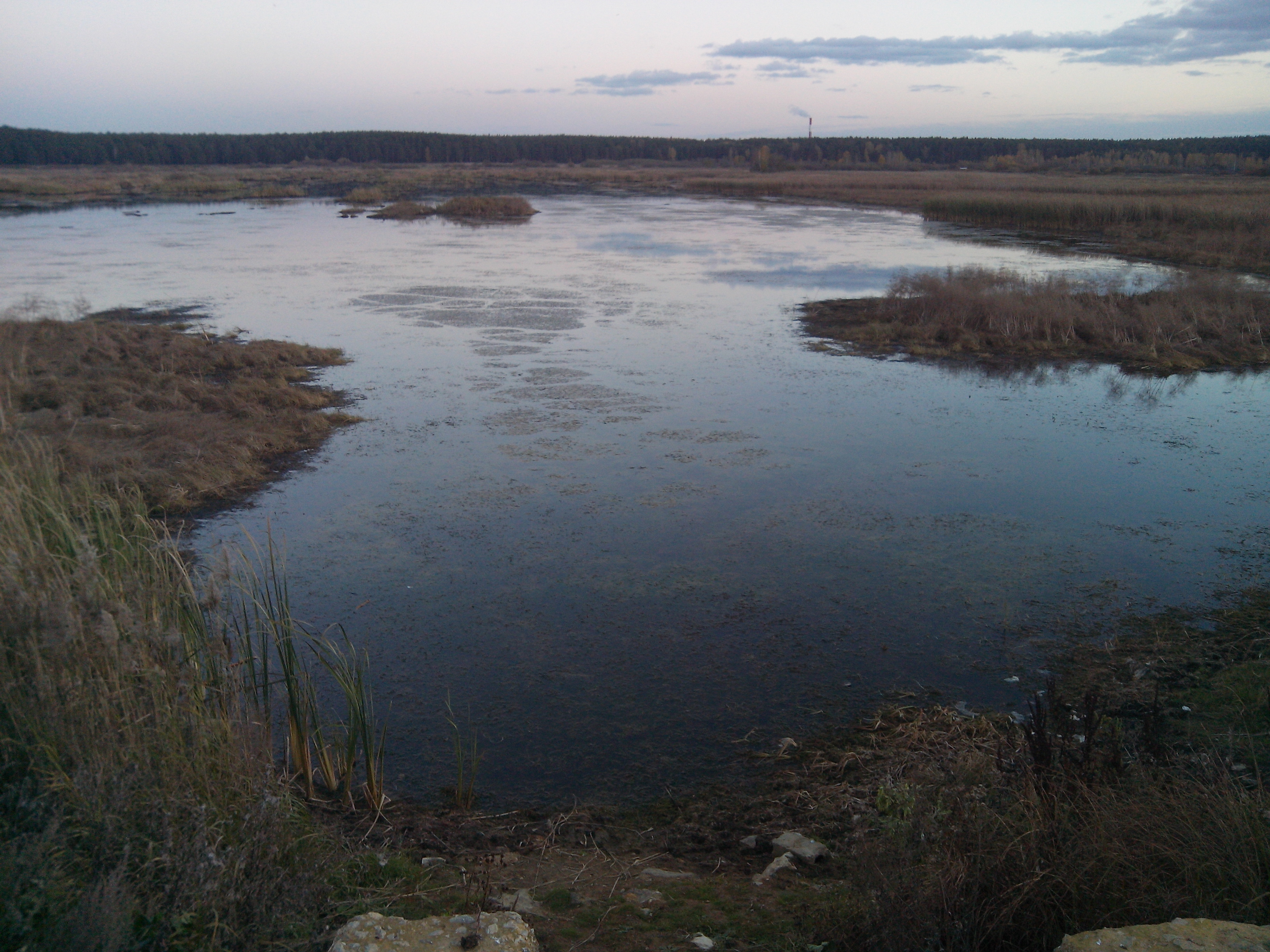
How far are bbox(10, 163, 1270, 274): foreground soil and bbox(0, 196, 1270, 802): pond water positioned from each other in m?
17.1

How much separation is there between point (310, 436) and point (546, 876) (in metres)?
8.46

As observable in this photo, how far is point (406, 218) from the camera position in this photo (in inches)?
1670

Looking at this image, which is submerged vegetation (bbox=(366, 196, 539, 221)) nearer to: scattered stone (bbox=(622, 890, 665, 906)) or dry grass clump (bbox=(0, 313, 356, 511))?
dry grass clump (bbox=(0, 313, 356, 511))

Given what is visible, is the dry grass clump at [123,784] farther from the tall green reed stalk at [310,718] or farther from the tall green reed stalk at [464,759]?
the tall green reed stalk at [464,759]

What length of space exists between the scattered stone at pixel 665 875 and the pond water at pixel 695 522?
0.84m

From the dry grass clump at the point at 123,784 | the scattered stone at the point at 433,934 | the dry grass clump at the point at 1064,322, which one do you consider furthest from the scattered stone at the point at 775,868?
the dry grass clump at the point at 1064,322

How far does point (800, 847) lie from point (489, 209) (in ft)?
145

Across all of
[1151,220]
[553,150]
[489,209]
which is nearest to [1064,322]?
[1151,220]

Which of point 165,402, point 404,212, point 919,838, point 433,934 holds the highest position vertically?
point 404,212

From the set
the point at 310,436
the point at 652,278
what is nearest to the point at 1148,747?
the point at 310,436

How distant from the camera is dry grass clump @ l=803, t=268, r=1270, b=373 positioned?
1673 cm

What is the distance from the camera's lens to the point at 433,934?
3.05 metres

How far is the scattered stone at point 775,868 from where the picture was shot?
13.2 ft

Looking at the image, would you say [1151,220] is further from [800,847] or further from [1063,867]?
[1063,867]
